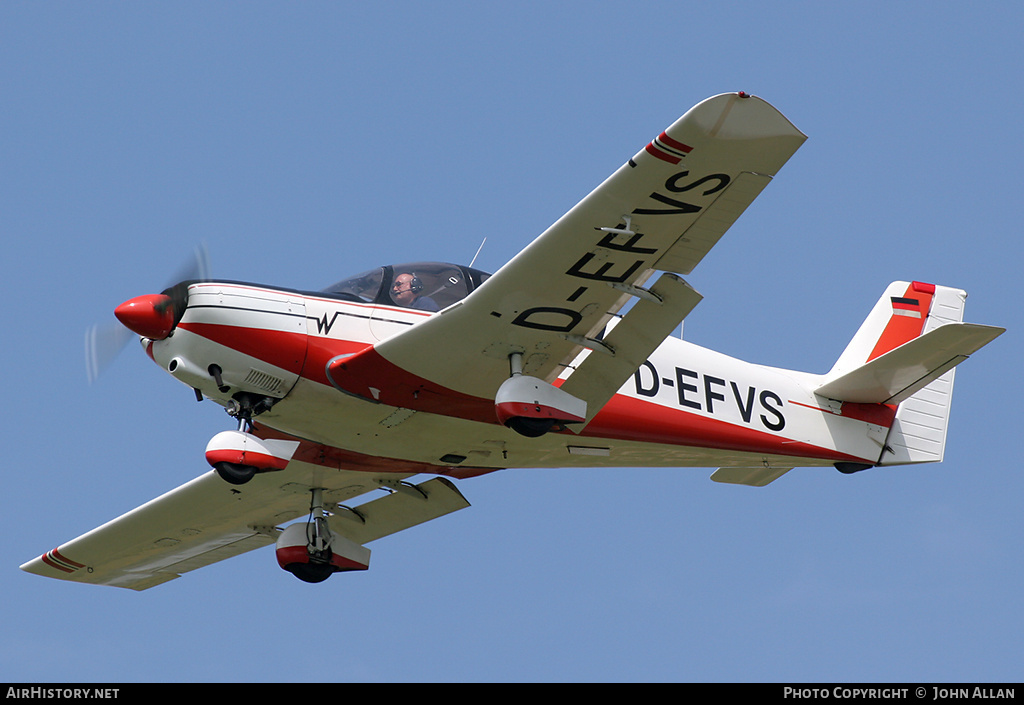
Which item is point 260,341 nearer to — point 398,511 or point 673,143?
point 398,511

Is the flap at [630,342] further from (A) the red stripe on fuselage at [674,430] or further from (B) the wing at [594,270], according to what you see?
(A) the red stripe on fuselage at [674,430]

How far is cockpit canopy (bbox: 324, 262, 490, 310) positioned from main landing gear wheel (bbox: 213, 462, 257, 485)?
219cm

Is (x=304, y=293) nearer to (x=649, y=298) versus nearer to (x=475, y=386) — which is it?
(x=475, y=386)

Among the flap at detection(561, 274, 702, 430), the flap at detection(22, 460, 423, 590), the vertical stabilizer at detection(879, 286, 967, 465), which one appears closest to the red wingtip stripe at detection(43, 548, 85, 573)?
the flap at detection(22, 460, 423, 590)

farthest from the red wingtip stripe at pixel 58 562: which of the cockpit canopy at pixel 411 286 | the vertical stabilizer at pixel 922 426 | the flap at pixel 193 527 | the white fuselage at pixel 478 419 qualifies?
the vertical stabilizer at pixel 922 426

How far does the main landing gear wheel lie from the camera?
1347 cm

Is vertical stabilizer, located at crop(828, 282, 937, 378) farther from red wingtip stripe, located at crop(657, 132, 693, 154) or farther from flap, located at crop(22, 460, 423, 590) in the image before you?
red wingtip stripe, located at crop(657, 132, 693, 154)

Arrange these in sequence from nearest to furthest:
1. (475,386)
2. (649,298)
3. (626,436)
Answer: (649,298)
(475,386)
(626,436)

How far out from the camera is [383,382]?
12.5 meters

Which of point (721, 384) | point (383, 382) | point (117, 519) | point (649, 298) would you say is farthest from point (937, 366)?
point (117, 519)

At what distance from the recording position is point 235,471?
13562 mm

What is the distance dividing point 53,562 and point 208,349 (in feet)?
21.5
